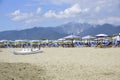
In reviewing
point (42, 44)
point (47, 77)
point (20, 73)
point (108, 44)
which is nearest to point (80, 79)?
point (47, 77)

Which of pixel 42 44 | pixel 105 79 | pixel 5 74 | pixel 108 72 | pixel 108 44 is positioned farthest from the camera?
pixel 42 44

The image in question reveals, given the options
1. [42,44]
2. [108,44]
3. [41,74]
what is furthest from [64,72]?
[42,44]

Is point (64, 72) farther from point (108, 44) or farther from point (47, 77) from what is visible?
point (108, 44)

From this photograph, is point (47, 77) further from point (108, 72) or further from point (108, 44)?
point (108, 44)

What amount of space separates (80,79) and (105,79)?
1022 mm

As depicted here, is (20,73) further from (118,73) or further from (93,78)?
(118,73)

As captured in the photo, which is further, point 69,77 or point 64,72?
point 64,72

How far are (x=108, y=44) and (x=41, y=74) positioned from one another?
3122 centimetres

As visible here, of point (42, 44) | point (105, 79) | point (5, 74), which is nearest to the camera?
point (105, 79)

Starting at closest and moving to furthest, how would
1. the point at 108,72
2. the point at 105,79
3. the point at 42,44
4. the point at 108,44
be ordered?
the point at 105,79 < the point at 108,72 < the point at 108,44 < the point at 42,44

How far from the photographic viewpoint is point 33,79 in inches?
535

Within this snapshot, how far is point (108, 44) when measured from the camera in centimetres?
4553

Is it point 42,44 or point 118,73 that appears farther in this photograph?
point 42,44

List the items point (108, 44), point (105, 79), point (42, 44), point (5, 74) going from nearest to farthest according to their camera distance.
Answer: point (105, 79)
point (5, 74)
point (108, 44)
point (42, 44)
